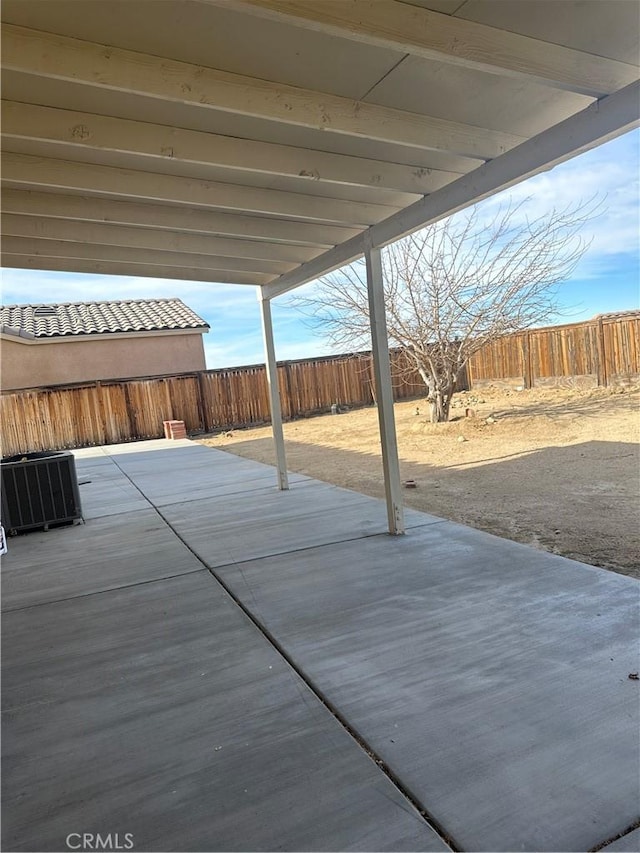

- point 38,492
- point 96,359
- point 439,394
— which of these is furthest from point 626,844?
point 96,359

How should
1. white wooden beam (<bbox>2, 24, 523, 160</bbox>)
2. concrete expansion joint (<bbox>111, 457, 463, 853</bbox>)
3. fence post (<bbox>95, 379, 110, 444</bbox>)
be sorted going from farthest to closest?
1. fence post (<bbox>95, 379, 110, 444</bbox>)
2. white wooden beam (<bbox>2, 24, 523, 160</bbox>)
3. concrete expansion joint (<bbox>111, 457, 463, 853</bbox>)

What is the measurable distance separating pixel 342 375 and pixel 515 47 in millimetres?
15963

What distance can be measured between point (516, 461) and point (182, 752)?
7126 mm

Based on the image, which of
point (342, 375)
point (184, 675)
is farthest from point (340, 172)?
point (342, 375)

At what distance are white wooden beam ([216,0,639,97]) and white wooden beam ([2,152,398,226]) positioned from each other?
188cm

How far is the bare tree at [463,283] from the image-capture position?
10781 mm

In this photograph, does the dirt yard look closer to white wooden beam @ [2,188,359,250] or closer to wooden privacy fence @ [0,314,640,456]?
wooden privacy fence @ [0,314,640,456]

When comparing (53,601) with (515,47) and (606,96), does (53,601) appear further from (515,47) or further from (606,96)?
(606,96)

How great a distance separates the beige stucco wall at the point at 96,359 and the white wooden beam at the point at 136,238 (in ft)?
40.3

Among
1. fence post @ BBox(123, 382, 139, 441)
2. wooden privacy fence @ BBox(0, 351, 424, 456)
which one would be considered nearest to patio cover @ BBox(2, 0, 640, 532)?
wooden privacy fence @ BBox(0, 351, 424, 456)

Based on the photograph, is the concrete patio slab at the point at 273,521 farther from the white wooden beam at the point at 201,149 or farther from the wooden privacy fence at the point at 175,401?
the wooden privacy fence at the point at 175,401

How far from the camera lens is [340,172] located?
3.69 metres

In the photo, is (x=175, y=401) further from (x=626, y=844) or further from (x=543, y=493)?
(x=626, y=844)

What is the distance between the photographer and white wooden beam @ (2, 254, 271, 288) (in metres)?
5.52
